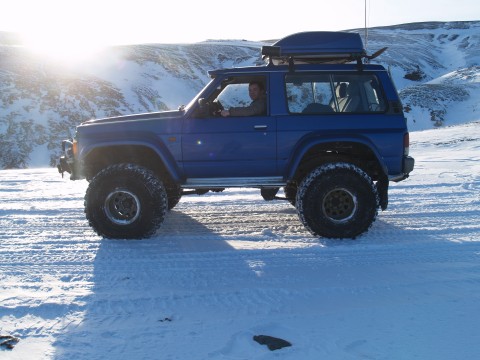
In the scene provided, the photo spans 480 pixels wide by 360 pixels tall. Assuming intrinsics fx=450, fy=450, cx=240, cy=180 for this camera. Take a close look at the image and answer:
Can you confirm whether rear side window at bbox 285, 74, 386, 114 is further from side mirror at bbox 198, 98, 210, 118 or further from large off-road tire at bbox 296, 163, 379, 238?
side mirror at bbox 198, 98, 210, 118

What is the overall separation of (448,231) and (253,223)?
2.50m

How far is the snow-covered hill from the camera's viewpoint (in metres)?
26.0

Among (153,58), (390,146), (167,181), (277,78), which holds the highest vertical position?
(153,58)

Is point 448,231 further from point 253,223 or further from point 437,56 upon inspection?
point 437,56

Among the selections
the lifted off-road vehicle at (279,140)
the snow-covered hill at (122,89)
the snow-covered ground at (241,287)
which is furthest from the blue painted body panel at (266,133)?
the snow-covered hill at (122,89)

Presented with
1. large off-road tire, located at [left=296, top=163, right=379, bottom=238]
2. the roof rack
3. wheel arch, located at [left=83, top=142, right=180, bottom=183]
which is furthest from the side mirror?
large off-road tire, located at [left=296, top=163, right=379, bottom=238]

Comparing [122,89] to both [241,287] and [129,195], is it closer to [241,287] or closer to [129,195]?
[129,195]

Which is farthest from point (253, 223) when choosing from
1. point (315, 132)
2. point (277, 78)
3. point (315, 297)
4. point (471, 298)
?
point (471, 298)

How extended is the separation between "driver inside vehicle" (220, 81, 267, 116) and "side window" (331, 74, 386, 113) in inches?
34.8

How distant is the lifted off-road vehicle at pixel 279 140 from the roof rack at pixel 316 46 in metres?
0.01

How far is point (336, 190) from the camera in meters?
5.55

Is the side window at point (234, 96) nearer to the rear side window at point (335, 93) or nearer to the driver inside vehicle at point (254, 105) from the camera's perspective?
the driver inside vehicle at point (254, 105)

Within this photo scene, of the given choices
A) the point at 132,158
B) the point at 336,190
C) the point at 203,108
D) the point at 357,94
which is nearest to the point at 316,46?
the point at 357,94

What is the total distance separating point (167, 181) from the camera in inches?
239
